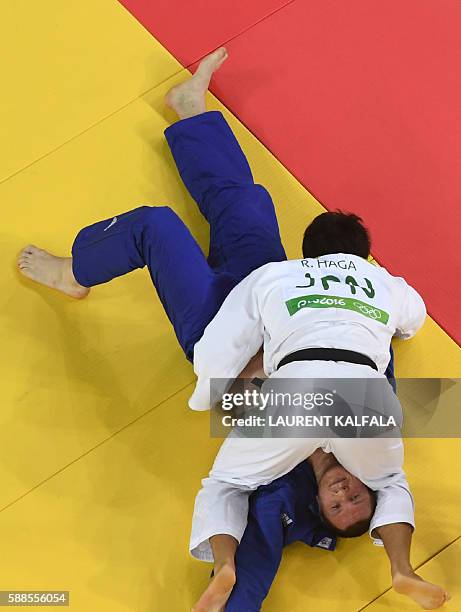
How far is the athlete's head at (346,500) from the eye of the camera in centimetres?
224

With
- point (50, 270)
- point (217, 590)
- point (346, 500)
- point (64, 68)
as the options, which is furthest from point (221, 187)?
point (217, 590)

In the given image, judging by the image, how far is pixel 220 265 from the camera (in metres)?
2.67

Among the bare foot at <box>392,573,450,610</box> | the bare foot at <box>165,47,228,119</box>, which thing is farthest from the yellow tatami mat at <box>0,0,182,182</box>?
the bare foot at <box>392,573,450,610</box>

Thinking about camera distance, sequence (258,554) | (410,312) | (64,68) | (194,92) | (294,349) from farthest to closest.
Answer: (64,68)
(194,92)
(410,312)
(258,554)
(294,349)

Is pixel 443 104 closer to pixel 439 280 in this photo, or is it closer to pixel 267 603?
pixel 439 280

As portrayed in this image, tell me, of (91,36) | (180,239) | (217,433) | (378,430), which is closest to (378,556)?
(378,430)

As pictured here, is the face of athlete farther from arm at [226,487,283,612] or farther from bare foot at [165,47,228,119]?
bare foot at [165,47,228,119]

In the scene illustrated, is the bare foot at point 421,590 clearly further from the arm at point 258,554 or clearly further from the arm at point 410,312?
the arm at point 410,312

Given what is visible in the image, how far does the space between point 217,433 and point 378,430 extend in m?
0.59

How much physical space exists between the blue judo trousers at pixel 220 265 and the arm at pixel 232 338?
0.28 ft

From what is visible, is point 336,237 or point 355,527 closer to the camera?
point 355,527

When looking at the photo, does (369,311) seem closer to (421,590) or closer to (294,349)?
(294,349)

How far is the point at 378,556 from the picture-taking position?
2352 millimetres

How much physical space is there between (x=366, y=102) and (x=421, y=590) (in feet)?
5.99
